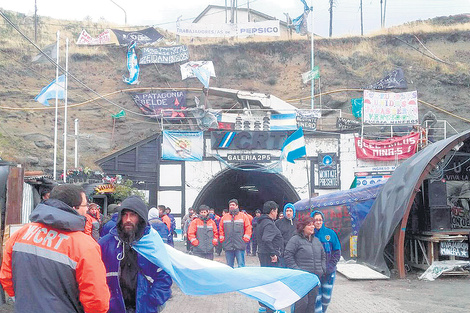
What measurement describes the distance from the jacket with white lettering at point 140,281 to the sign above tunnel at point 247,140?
827 inches

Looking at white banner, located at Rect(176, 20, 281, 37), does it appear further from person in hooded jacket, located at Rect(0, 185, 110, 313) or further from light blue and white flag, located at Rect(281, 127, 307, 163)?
person in hooded jacket, located at Rect(0, 185, 110, 313)

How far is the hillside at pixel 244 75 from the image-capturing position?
31.7 m

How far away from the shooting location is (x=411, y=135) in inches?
984

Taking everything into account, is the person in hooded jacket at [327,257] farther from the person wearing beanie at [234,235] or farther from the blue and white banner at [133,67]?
the blue and white banner at [133,67]

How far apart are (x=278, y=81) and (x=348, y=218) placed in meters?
21.0

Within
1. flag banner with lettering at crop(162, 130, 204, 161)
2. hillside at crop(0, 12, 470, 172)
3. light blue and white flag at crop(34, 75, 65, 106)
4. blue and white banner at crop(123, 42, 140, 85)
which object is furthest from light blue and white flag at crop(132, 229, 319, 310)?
blue and white banner at crop(123, 42, 140, 85)

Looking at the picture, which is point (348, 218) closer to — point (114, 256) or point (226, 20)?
point (114, 256)

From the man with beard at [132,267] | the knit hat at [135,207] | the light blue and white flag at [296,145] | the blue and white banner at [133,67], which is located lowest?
the man with beard at [132,267]

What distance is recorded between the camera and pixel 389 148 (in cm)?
2509

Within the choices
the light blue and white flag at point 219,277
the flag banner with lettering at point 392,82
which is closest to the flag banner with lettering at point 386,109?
the flag banner with lettering at point 392,82

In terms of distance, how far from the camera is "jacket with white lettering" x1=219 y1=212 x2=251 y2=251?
12312 mm

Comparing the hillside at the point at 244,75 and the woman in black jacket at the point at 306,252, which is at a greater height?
the hillside at the point at 244,75

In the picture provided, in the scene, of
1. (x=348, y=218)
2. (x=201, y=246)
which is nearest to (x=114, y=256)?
(x=201, y=246)

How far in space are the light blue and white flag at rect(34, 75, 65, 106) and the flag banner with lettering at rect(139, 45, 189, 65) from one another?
49.6ft
